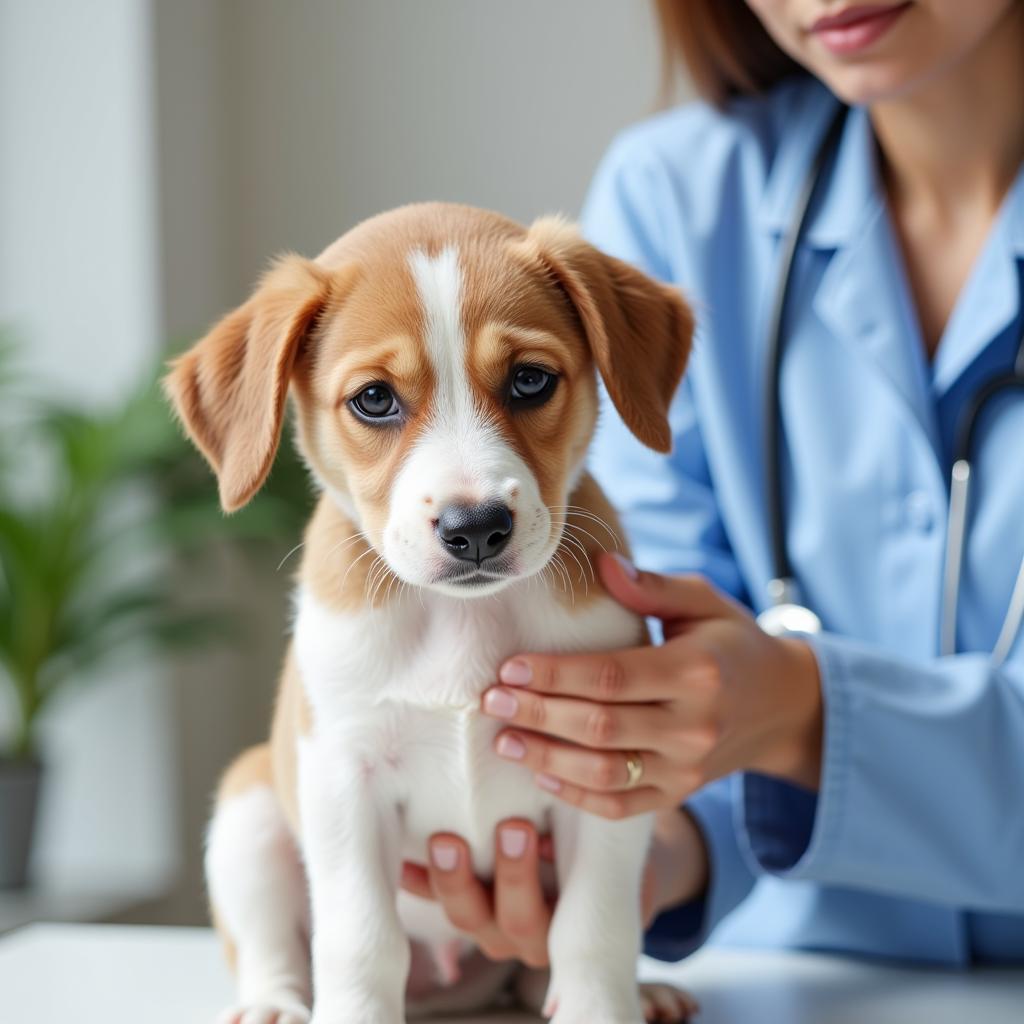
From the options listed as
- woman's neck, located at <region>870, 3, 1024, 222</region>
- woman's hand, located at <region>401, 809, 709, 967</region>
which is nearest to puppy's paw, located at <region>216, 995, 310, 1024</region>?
woman's hand, located at <region>401, 809, 709, 967</region>

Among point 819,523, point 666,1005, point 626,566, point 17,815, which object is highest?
point 626,566

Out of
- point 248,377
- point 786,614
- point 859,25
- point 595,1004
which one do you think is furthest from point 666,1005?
point 859,25

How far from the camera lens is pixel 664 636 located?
59.9 inches

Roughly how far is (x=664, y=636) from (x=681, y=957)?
467 mm

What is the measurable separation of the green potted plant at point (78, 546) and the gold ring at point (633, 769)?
298 cm

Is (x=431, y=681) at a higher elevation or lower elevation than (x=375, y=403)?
lower

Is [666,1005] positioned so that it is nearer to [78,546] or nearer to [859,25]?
[859,25]

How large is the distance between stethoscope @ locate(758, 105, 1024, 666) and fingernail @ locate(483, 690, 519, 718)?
498 millimetres

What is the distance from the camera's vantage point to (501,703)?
1.32 meters

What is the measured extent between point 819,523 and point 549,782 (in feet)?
2.40

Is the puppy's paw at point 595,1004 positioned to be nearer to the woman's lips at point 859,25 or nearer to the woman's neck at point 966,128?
the woman's lips at point 859,25

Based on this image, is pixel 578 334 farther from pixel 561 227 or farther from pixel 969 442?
pixel 969 442

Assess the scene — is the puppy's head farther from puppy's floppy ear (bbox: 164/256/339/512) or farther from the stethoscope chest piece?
the stethoscope chest piece

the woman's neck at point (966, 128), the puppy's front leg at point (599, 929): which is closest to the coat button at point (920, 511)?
the woman's neck at point (966, 128)
